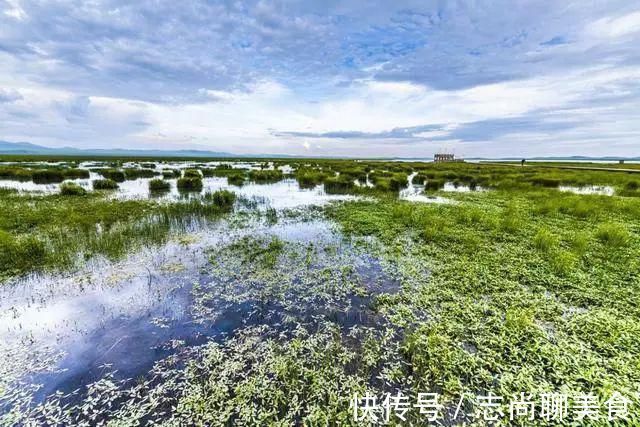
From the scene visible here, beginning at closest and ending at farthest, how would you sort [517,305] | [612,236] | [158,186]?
[517,305] → [612,236] → [158,186]

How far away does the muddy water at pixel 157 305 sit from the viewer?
4.81 meters

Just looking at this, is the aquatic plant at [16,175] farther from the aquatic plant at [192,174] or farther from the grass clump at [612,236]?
the grass clump at [612,236]

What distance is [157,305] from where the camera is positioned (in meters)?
6.59

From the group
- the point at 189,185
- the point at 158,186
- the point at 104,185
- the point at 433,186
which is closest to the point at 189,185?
the point at 189,185

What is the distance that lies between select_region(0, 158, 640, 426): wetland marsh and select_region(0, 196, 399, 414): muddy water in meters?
0.04

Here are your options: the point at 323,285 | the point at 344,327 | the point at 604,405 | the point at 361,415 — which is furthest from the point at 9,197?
the point at 604,405

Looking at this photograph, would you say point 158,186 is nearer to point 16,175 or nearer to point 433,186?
point 16,175

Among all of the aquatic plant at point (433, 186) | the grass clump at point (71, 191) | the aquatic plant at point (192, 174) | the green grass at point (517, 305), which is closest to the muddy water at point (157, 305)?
the green grass at point (517, 305)

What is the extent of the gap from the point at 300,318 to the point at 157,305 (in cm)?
342

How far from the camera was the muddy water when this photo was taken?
481 centimetres

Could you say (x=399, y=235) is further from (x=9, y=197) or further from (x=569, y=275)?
(x=9, y=197)

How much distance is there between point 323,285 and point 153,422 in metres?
4.57

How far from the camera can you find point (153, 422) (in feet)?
12.5

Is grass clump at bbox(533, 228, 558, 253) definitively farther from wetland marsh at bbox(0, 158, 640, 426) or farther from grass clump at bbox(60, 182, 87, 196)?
grass clump at bbox(60, 182, 87, 196)
